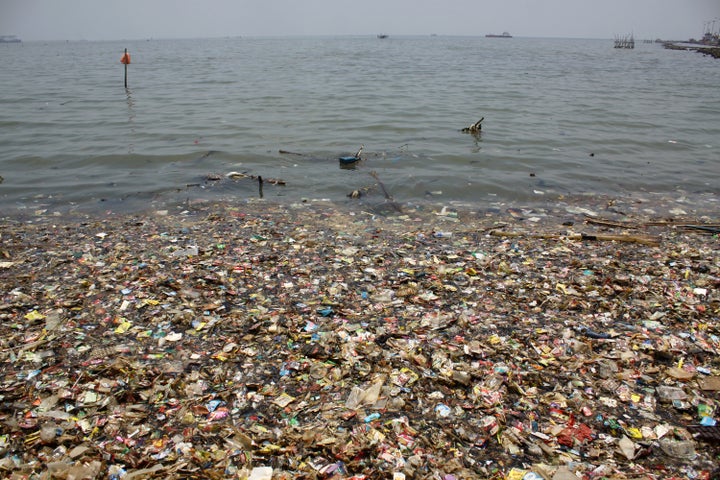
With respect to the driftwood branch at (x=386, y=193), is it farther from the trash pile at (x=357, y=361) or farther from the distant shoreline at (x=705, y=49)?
the distant shoreline at (x=705, y=49)

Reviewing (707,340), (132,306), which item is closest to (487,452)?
(707,340)

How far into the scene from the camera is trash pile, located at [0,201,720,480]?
3.31m

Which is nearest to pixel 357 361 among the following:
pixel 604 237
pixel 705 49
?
pixel 604 237

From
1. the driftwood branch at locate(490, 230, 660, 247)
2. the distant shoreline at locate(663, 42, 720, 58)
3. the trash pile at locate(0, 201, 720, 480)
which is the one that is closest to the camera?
the trash pile at locate(0, 201, 720, 480)

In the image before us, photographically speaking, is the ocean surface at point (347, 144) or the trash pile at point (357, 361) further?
the ocean surface at point (347, 144)

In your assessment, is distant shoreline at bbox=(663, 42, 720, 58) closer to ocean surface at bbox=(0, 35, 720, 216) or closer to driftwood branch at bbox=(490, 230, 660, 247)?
ocean surface at bbox=(0, 35, 720, 216)

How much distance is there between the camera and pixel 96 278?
227 inches

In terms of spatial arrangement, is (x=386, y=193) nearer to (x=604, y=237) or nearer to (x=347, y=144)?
(x=604, y=237)

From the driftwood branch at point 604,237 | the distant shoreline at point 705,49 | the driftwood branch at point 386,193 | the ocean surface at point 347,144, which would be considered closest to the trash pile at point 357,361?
the driftwood branch at point 604,237

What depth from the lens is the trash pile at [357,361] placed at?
10.9 ft

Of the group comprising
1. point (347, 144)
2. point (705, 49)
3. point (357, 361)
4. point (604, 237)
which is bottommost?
point (357, 361)

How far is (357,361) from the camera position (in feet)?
14.1

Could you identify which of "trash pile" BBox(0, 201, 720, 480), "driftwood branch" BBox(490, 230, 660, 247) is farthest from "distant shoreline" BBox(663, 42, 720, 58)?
"trash pile" BBox(0, 201, 720, 480)

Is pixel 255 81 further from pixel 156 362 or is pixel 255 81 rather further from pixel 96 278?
pixel 156 362
